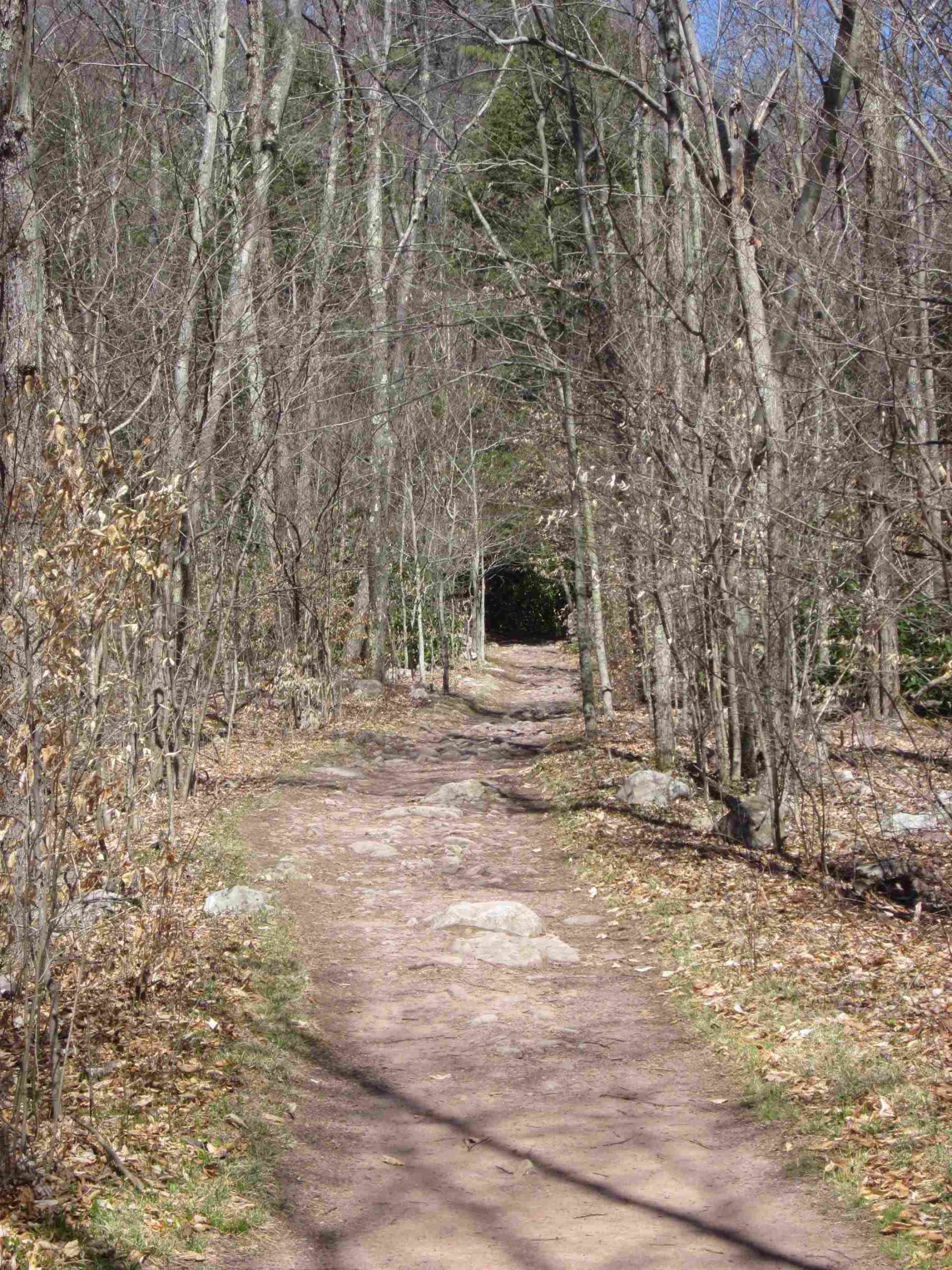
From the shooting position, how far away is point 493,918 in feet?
25.0

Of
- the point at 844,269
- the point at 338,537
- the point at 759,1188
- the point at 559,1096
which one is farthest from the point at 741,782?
the point at 338,537

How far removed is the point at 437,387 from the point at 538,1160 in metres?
10.1

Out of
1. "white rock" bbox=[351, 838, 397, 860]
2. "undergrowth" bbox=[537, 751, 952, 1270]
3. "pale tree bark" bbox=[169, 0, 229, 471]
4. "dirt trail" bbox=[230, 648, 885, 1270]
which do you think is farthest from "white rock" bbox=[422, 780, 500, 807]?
"pale tree bark" bbox=[169, 0, 229, 471]

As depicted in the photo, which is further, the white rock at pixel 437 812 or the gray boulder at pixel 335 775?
the gray boulder at pixel 335 775

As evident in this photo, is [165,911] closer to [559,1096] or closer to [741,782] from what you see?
[559,1096]

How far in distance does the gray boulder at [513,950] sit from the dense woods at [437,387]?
1.97 meters

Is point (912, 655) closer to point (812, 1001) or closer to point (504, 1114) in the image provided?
point (812, 1001)

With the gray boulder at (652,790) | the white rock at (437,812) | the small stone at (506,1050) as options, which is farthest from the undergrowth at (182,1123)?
the gray boulder at (652,790)

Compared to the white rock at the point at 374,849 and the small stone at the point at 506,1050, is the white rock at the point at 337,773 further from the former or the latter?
the small stone at the point at 506,1050

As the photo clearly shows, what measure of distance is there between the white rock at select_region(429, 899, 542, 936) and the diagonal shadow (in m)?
1.85

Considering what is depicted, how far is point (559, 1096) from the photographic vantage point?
528 cm

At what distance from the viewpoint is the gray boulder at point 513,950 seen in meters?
7.15

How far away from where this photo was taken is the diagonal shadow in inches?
154

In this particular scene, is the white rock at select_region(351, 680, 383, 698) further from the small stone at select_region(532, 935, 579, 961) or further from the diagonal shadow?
the diagonal shadow
